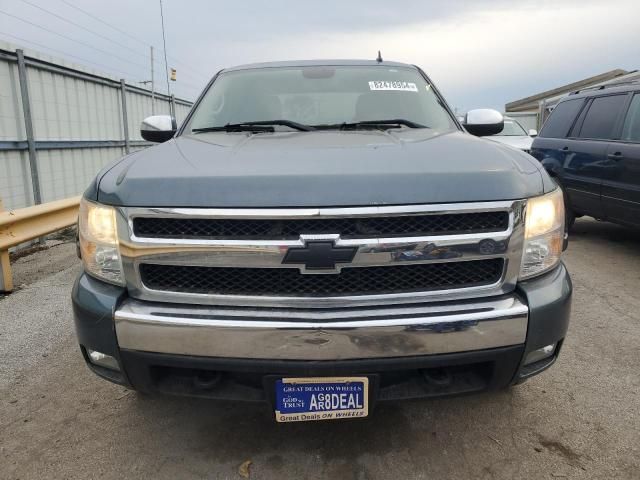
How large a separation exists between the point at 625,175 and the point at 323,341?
4.57 meters

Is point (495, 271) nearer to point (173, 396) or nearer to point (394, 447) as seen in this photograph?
point (394, 447)

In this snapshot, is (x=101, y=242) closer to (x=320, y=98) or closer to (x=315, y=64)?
(x=320, y=98)

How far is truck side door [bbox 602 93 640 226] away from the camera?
4.86 m

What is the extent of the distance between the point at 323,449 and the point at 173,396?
2.39ft

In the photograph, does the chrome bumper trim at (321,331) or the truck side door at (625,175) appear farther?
the truck side door at (625,175)

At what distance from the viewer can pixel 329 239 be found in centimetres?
174

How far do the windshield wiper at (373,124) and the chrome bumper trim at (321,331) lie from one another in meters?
1.30

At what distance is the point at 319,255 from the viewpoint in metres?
1.75

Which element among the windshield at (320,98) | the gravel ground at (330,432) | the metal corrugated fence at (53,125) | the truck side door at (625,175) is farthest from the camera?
the metal corrugated fence at (53,125)

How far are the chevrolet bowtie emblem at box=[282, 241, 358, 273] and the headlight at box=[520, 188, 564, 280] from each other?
0.68 meters

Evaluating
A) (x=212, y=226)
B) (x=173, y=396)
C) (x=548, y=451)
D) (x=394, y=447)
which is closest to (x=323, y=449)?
(x=394, y=447)

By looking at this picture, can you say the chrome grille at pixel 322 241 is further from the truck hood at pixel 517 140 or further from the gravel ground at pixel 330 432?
the truck hood at pixel 517 140

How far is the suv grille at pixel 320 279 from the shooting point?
5.96 ft

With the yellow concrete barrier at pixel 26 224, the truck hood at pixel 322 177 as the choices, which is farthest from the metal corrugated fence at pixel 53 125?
the truck hood at pixel 322 177
